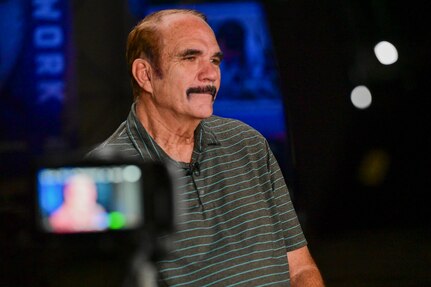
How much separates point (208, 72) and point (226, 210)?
252 millimetres

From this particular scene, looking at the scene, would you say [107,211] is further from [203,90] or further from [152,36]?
[152,36]

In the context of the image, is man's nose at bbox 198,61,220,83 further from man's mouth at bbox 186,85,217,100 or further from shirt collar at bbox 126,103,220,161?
shirt collar at bbox 126,103,220,161

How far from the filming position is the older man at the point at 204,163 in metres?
1.78

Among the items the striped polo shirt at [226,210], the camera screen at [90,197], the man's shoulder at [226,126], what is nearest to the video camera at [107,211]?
the camera screen at [90,197]

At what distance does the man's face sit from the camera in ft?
6.05

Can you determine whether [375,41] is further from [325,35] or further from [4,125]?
[4,125]

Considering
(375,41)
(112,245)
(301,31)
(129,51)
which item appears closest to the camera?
(112,245)

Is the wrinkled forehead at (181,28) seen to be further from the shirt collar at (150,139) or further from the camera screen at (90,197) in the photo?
the camera screen at (90,197)

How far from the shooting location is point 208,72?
1.84 meters

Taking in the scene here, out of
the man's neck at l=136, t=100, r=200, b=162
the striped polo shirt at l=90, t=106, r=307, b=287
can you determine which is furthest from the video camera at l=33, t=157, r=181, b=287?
the man's neck at l=136, t=100, r=200, b=162

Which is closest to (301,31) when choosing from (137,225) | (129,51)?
(129,51)

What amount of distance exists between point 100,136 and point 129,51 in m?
7.16

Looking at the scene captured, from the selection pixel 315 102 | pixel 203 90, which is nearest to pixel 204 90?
pixel 203 90

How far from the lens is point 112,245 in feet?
2.77
